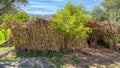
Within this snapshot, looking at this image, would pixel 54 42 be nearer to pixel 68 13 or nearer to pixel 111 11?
pixel 68 13

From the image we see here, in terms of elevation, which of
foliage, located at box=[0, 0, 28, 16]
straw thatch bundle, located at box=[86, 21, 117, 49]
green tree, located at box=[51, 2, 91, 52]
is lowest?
straw thatch bundle, located at box=[86, 21, 117, 49]

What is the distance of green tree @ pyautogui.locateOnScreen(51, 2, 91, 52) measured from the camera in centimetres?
1284

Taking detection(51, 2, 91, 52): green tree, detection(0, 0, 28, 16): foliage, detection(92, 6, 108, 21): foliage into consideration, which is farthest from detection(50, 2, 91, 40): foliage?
detection(92, 6, 108, 21): foliage

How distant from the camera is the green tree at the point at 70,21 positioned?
12.8 m

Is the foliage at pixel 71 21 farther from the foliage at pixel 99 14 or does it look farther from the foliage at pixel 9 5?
the foliage at pixel 99 14

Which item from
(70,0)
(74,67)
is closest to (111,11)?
(70,0)

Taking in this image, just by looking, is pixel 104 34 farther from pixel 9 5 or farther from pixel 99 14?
pixel 99 14

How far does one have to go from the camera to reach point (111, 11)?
35.4m

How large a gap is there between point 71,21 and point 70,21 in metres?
0.08

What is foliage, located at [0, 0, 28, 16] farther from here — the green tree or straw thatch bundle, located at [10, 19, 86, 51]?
the green tree

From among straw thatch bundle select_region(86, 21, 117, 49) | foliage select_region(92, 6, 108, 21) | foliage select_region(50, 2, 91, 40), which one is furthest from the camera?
foliage select_region(92, 6, 108, 21)

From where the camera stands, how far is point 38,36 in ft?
43.2

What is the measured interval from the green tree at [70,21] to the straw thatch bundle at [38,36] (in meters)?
0.30

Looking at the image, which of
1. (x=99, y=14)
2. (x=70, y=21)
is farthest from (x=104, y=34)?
(x=99, y=14)
